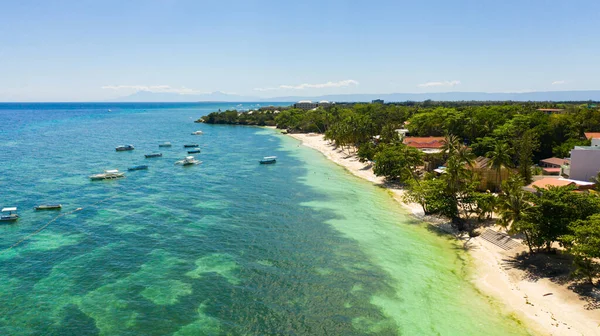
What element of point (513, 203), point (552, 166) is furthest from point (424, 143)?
point (513, 203)

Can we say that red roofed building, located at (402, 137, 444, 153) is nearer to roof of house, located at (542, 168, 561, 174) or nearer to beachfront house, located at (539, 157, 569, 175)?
beachfront house, located at (539, 157, 569, 175)

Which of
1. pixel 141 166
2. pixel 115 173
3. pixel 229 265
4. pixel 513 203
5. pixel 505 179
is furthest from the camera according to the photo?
pixel 141 166

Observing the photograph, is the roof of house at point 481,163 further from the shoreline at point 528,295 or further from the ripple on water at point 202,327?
the ripple on water at point 202,327

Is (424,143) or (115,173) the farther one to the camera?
(424,143)

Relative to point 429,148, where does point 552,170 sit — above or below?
below

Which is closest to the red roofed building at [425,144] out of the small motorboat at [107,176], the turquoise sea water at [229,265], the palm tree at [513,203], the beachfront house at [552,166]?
the beachfront house at [552,166]

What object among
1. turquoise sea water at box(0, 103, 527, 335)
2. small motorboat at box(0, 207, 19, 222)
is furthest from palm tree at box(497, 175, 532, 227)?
small motorboat at box(0, 207, 19, 222)

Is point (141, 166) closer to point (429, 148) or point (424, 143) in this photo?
point (429, 148)
